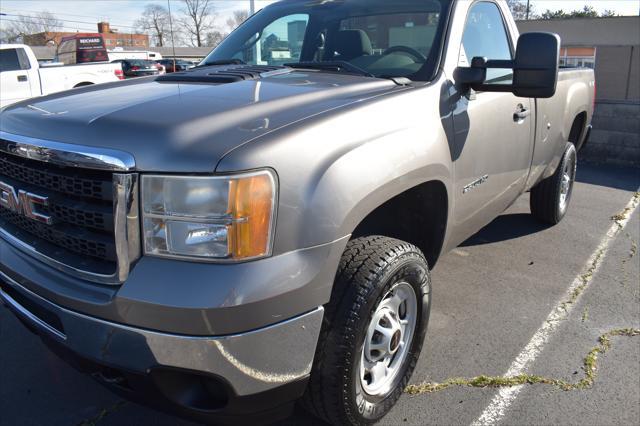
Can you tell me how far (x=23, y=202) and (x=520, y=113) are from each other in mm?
2847

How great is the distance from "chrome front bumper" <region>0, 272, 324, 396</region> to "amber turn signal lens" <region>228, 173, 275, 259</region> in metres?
0.27

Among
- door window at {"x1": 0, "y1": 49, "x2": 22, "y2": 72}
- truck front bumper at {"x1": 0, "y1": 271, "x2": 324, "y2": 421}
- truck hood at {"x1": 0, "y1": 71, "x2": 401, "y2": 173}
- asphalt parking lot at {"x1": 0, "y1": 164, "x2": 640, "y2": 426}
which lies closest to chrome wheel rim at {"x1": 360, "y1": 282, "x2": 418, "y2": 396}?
asphalt parking lot at {"x1": 0, "y1": 164, "x2": 640, "y2": 426}

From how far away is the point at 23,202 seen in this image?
85.7 inches

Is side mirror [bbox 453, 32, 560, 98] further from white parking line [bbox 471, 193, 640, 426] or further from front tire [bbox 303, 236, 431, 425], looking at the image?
white parking line [bbox 471, 193, 640, 426]

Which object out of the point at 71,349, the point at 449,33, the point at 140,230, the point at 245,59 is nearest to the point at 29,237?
the point at 71,349

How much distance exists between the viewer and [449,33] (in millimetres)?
2969

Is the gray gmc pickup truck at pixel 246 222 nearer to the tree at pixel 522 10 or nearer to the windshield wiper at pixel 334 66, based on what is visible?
the windshield wiper at pixel 334 66

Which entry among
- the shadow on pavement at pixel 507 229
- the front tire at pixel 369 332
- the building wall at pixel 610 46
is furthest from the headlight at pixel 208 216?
the building wall at pixel 610 46

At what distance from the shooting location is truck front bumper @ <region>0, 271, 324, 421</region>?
1.75 m

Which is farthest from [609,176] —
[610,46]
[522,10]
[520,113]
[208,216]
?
[522,10]

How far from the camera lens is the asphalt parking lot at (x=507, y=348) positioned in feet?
8.51

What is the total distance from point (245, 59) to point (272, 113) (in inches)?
66.9

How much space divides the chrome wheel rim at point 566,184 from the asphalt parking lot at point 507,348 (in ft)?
1.57

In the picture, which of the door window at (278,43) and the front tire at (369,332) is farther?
the door window at (278,43)
